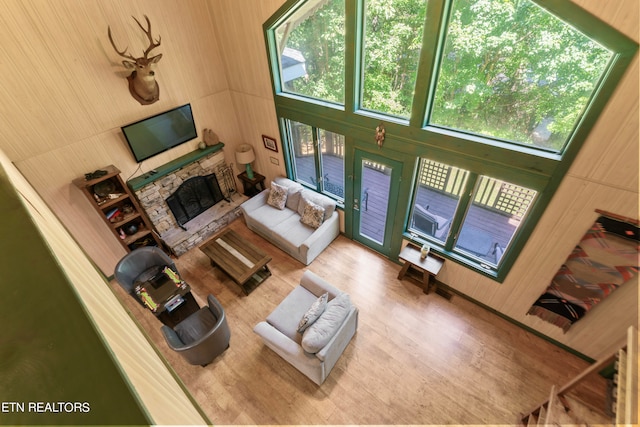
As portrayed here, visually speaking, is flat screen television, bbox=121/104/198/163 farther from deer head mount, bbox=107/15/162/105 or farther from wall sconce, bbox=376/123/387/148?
wall sconce, bbox=376/123/387/148

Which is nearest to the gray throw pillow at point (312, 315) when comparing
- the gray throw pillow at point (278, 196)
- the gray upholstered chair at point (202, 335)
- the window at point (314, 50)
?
the gray upholstered chair at point (202, 335)

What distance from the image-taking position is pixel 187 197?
505 centimetres

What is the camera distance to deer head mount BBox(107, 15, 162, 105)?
357 cm

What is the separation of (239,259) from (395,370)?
2565 millimetres

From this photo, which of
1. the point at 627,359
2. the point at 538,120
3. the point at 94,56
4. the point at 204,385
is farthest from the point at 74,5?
the point at 627,359

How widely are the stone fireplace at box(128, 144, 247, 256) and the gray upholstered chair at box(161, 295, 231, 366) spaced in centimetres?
174

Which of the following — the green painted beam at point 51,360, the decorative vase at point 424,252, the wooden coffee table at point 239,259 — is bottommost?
the wooden coffee table at point 239,259

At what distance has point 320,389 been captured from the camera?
3.17 metres

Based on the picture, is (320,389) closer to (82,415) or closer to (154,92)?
(82,415)

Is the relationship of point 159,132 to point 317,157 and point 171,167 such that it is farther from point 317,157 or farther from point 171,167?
point 317,157

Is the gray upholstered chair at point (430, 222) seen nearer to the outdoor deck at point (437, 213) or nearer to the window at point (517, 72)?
the outdoor deck at point (437, 213)

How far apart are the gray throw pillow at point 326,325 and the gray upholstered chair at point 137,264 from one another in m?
2.25

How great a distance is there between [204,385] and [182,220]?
287 centimetres

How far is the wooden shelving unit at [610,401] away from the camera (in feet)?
6.28
